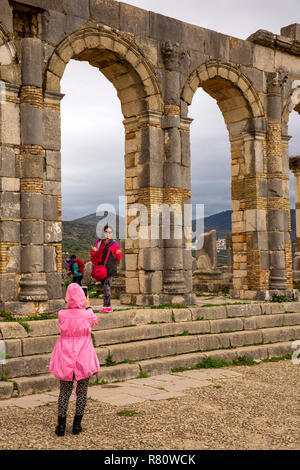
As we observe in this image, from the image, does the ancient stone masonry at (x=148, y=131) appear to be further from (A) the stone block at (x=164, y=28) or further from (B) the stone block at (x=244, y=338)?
(B) the stone block at (x=244, y=338)

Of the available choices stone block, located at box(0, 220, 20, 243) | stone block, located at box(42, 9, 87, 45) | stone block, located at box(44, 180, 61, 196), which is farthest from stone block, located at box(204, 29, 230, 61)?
stone block, located at box(0, 220, 20, 243)

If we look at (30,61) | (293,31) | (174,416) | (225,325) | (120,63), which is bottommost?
(174,416)

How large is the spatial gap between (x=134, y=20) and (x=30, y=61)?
9.91ft

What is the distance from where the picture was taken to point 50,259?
34.6 ft

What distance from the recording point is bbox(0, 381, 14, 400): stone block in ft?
24.7

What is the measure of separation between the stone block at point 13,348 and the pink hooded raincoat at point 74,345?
2590mm

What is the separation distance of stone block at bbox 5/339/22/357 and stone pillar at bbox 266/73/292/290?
26.0ft

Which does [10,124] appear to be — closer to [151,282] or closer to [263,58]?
[151,282]

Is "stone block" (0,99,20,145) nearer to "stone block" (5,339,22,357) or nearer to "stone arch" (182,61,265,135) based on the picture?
"stone block" (5,339,22,357)

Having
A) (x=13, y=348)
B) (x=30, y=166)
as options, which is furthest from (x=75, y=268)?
(x=13, y=348)

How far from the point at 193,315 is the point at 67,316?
5.72 m

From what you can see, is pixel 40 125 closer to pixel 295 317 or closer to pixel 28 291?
pixel 28 291

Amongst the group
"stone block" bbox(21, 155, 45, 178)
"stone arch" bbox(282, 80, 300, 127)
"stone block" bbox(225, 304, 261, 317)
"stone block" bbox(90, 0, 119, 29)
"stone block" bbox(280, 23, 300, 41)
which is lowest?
"stone block" bbox(225, 304, 261, 317)

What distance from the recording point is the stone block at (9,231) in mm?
10039
